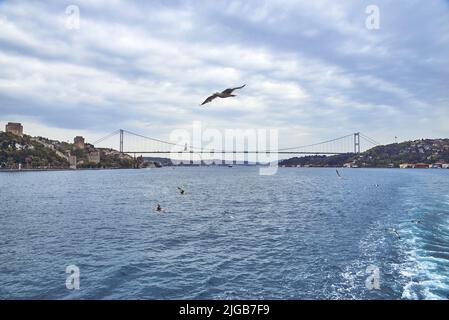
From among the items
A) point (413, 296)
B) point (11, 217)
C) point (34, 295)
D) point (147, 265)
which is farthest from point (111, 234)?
point (413, 296)

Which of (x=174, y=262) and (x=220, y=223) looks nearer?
(x=174, y=262)

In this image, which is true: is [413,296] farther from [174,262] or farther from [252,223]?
[252,223]

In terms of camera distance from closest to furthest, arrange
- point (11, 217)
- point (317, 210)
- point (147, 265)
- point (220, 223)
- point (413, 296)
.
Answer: point (413, 296) < point (147, 265) < point (220, 223) < point (11, 217) < point (317, 210)
